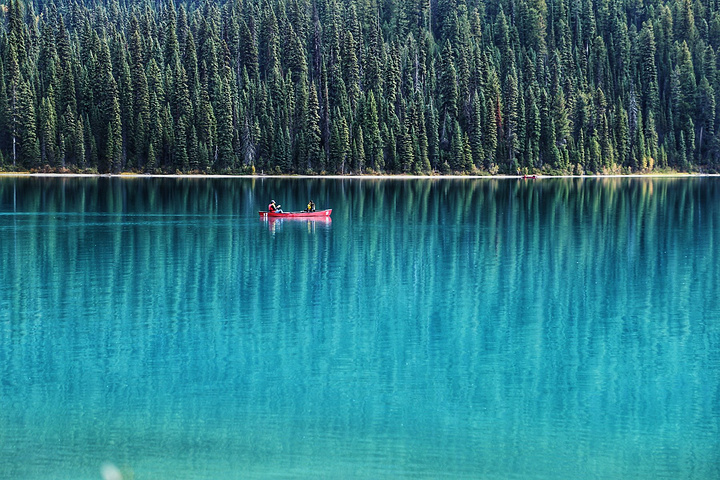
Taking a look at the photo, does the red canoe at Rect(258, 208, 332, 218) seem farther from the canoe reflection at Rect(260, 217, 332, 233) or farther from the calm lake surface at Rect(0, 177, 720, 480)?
the calm lake surface at Rect(0, 177, 720, 480)

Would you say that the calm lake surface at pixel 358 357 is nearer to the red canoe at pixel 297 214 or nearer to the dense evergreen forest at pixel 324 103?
the red canoe at pixel 297 214

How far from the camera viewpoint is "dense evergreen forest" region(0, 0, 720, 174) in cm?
15262

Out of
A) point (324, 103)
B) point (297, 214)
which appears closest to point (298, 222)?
point (297, 214)

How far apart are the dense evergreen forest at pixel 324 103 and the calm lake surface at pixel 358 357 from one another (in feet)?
330

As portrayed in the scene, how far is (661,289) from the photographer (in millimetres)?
37781

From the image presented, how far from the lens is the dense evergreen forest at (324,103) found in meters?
153

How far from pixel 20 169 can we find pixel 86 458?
13966 centimetres

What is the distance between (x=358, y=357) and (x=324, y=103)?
151m

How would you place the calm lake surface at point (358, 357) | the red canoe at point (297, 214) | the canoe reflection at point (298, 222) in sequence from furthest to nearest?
the red canoe at point (297, 214), the canoe reflection at point (298, 222), the calm lake surface at point (358, 357)

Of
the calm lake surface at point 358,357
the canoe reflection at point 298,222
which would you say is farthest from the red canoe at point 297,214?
the calm lake surface at point 358,357

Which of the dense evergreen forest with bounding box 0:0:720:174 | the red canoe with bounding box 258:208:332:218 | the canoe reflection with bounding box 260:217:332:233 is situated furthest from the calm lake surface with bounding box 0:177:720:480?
the dense evergreen forest with bounding box 0:0:720:174

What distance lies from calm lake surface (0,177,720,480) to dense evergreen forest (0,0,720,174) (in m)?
101

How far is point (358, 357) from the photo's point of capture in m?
25.5

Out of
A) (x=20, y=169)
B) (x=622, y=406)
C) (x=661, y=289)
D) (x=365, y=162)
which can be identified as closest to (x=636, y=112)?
(x=365, y=162)
